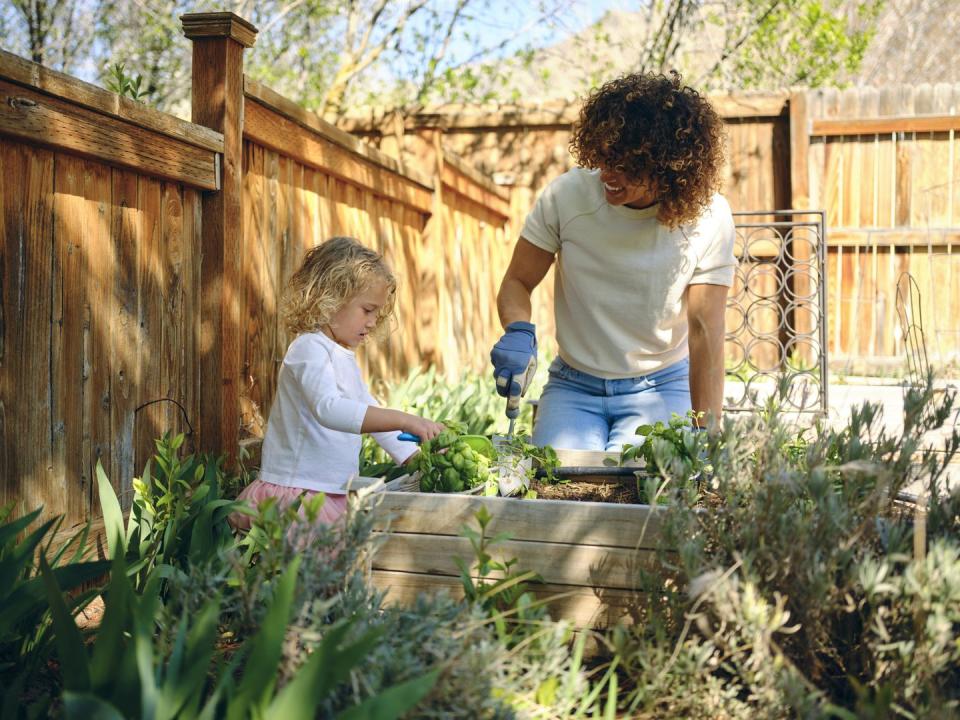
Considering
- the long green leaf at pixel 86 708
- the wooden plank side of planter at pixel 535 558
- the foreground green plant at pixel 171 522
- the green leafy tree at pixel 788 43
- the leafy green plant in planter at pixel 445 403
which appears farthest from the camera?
the green leafy tree at pixel 788 43

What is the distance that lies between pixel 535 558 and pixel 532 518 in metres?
0.08

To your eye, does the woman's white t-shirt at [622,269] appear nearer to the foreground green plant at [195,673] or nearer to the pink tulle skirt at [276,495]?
the pink tulle skirt at [276,495]

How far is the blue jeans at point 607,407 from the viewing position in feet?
10.0

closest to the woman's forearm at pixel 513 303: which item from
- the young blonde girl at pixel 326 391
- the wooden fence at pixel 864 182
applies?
the young blonde girl at pixel 326 391

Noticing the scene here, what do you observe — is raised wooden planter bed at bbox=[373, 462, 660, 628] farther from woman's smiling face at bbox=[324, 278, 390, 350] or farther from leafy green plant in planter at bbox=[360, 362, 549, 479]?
leafy green plant in planter at bbox=[360, 362, 549, 479]

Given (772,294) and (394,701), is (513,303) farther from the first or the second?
(772,294)

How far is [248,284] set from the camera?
3520 mm

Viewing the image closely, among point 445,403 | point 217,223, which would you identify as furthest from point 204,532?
point 445,403

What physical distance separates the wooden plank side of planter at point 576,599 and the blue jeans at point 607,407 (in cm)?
121

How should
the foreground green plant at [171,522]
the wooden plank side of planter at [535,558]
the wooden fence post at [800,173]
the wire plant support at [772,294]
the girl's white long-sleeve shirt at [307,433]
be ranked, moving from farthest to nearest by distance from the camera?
the wooden fence post at [800,173] → the wire plant support at [772,294] → the girl's white long-sleeve shirt at [307,433] → the foreground green plant at [171,522] → the wooden plank side of planter at [535,558]

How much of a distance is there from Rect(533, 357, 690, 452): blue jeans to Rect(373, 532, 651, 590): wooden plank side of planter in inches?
47.4

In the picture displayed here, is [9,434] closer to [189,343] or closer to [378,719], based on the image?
[189,343]

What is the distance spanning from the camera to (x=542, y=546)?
5.97 ft

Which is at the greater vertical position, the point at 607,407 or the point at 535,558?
the point at 607,407
